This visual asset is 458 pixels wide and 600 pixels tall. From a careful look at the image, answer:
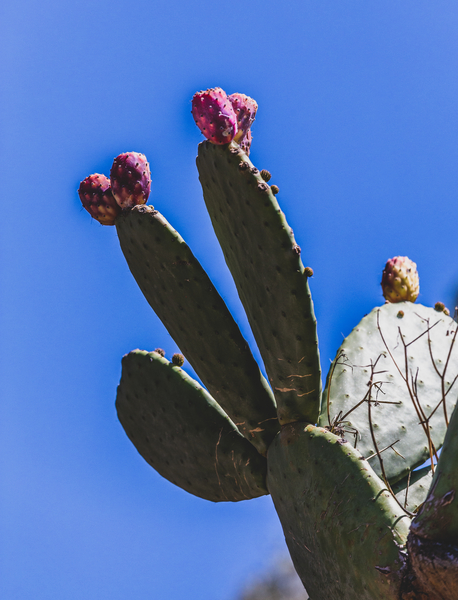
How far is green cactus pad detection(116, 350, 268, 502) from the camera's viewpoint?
1.65 m

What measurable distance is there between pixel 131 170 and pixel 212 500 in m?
0.95

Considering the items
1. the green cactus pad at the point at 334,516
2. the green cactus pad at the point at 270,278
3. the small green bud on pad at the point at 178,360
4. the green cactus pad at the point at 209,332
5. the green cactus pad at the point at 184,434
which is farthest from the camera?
the small green bud on pad at the point at 178,360

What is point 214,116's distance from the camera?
137 centimetres

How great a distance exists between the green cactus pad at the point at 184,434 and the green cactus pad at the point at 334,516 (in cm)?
15

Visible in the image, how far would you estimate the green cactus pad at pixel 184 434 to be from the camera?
5.42ft

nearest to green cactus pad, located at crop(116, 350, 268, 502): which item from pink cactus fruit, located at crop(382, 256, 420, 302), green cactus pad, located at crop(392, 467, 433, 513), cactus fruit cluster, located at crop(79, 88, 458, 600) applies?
cactus fruit cluster, located at crop(79, 88, 458, 600)

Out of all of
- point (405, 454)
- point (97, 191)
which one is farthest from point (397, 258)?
point (97, 191)

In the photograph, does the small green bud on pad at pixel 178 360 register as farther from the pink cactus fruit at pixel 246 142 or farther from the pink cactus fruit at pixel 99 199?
the pink cactus fruit at pixel 246 142

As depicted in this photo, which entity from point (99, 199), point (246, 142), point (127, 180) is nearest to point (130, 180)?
point (127, 180)

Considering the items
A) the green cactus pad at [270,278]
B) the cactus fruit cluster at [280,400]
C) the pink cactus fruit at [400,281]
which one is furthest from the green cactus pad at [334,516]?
the pink cactus fruit at [400,281]

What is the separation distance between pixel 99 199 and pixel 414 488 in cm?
117

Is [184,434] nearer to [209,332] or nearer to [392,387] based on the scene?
[209,332]

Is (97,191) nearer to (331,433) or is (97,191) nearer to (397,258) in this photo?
(331,433)

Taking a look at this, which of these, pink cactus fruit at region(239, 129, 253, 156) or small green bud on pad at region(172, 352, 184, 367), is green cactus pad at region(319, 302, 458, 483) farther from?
pink cactus fruit at region(239, 129, 253, 156)
